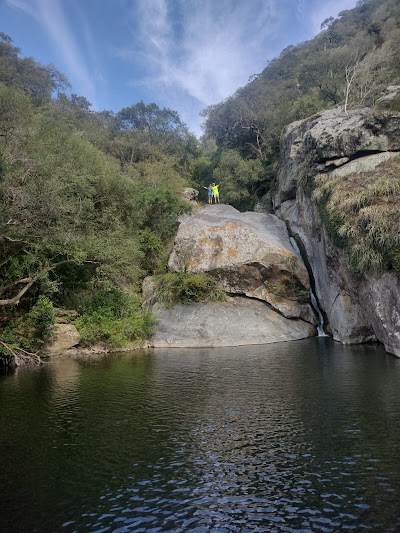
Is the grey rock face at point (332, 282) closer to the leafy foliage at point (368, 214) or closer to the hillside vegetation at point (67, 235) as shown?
the leafy foliage at point (368, 214)

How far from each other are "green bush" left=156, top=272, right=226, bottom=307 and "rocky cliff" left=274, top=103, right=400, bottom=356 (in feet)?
24.9

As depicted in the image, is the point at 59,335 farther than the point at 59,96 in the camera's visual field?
No

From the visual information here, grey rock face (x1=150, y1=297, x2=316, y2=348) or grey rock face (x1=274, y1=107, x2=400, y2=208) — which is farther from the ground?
grey rock face (x1=274, y1=107, x2=400, y2=208)

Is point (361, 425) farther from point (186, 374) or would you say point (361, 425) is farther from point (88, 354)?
point (88, 354)

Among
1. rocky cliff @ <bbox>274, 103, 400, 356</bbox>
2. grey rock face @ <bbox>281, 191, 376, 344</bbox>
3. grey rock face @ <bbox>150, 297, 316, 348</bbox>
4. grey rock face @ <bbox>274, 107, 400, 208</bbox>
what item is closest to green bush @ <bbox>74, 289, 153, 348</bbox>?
grey rock face @ <bbox>150, 297, 316, 348</bbox>

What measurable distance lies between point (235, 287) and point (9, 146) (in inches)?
670

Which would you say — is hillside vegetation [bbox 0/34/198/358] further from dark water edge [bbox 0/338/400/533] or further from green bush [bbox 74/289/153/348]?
dark water edge [bbox 0/338/400/533]

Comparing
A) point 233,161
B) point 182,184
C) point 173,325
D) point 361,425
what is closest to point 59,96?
point 182,184

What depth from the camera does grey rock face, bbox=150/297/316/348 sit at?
27.0m

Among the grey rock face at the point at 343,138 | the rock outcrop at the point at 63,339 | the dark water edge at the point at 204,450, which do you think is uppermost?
the grey rock face at the point at 343,138

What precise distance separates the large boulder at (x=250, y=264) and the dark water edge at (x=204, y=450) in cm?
1142

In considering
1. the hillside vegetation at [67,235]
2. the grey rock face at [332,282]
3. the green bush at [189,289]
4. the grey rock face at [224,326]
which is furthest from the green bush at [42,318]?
the grey rock face at [332,282]

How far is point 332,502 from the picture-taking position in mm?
7492

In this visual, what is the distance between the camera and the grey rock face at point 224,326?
27016 mm
